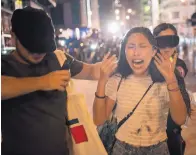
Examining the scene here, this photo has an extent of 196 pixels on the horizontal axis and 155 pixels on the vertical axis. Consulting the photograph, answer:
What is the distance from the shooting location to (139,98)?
2320 mm

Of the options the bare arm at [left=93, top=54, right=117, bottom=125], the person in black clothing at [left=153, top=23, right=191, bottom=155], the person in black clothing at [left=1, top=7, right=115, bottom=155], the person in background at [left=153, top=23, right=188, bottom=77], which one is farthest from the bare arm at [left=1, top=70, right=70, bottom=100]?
the person in background at [left=153, top=23, right=188, bottom=77]

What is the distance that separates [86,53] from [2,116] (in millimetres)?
17113

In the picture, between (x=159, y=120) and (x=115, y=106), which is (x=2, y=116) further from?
(x=159, y=120)

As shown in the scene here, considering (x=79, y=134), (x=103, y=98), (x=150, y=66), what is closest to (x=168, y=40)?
(x=150, y=66)

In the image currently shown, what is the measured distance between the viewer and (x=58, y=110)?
6.53ft

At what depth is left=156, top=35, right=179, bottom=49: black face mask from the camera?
3.00m

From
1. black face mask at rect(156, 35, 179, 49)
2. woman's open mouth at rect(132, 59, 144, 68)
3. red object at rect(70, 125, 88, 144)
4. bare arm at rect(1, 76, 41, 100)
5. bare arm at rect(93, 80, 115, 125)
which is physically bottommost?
red object at rect(70, 125, 88, 144)

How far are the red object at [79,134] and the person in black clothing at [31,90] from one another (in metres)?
0.11

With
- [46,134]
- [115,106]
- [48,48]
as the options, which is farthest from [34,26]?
[115,106]

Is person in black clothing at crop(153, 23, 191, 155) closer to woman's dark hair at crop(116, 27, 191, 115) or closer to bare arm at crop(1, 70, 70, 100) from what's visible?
woman's dark hair at crop(116, 27, 191, 115)

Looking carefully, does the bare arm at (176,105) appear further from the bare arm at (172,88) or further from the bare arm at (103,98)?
the bare arm at (103,98)

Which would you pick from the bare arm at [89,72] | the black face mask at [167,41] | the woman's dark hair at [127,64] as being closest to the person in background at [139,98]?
the woman's dark hair at [127,64]

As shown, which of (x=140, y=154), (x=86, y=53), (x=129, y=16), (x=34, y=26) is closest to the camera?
(x=34, y=26)

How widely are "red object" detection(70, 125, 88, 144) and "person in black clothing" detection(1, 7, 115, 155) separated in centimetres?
11
